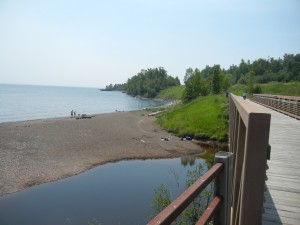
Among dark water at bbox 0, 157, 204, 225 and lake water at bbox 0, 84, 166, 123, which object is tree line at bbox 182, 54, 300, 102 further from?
dark water at bbox 0, 157, 204, 225

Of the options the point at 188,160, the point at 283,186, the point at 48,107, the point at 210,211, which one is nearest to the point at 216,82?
the point at 188,160

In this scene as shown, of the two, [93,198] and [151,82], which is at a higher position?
[151,82]

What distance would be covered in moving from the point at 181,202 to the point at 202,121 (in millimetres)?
40756

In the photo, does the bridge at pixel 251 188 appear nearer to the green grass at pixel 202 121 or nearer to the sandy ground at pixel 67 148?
the sandy ground at pixel 67 148

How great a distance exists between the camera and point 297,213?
3.95 meters

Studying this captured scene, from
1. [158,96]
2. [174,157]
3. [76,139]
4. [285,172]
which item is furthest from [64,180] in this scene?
[158,96]

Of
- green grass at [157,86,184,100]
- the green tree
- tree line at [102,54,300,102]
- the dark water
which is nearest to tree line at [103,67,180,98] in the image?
tree line at [102,54,300,102]

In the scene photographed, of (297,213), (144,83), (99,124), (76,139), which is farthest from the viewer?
(144,83)

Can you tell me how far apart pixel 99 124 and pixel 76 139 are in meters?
13.0

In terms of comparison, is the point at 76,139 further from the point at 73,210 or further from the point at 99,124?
the point at 73,210

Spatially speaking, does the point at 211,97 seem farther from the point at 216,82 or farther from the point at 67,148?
the point at 67,148

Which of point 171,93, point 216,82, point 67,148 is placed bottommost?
point 67,148

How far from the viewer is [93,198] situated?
19281 millimetres

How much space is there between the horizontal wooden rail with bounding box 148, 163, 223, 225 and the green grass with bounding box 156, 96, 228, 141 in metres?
34.9
